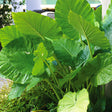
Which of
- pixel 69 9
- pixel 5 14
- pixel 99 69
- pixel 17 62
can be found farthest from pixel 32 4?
pixel 99 69

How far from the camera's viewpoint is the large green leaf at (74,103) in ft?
2.52

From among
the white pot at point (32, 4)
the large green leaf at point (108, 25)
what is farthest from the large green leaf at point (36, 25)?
the white pot at point (32, 4)

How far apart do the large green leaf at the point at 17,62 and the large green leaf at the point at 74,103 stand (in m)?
0.28

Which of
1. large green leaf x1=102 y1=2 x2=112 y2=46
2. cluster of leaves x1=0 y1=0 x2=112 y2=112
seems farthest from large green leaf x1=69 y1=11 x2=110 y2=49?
large green leaf x1=102 y1=2 x2=112 y2=46

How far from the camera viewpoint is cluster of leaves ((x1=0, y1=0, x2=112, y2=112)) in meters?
0.92

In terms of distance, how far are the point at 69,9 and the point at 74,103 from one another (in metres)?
0.55

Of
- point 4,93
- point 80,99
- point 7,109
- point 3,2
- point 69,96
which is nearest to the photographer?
point 80,99

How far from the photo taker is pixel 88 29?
88 cm

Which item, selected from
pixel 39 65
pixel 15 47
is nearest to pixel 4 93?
pixel 15 47

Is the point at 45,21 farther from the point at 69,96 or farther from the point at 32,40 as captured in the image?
the point at 69,96

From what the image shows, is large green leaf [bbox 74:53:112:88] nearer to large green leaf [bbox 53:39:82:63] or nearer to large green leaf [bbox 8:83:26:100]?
large green leaf [bbox 53:39:82:63]

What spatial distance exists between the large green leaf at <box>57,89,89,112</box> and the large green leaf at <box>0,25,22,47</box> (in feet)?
1.77

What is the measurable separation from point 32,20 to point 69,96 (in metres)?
0.45

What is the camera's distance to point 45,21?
100cm
